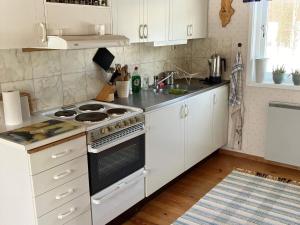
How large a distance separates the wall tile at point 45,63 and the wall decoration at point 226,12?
6.62ft

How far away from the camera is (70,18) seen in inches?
84.4

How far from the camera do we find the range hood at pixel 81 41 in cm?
197

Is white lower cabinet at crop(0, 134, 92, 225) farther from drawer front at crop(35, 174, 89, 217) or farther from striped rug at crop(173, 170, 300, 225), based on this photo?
striped rug at crop(173, 170, 300, 225)

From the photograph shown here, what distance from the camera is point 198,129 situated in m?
3.31

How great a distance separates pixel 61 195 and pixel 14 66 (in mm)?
962

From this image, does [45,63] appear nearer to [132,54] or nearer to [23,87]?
[23,87]

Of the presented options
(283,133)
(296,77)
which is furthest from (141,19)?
(283,133)

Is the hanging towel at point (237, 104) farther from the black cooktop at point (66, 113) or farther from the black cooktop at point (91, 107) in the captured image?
the black cooktop at point (66, 113)

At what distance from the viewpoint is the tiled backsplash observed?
7.34 feet

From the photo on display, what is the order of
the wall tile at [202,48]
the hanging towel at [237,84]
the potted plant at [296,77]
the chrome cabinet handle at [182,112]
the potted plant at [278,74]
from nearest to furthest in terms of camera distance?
the chrome cabinet handle at [182,112], the potted plant at [296,77], the potted plant at [278,74], the hanging towel at [237,84], the wall tile at [202,48]

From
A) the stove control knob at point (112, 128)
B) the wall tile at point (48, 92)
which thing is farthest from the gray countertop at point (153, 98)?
the wall tile at point (48, 92)

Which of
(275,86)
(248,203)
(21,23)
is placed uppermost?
(21,23)

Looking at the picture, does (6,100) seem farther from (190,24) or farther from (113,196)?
(190,24)

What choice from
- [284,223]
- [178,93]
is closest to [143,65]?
[178,93]
